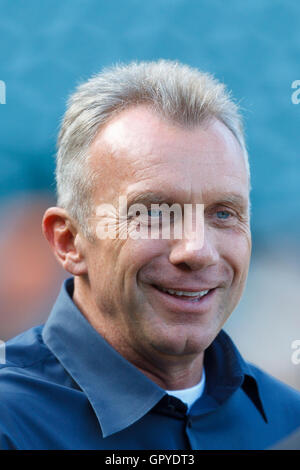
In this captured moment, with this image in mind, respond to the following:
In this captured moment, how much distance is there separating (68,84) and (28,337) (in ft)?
8.54

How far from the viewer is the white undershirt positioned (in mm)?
1602

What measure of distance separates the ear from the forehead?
172 millimetres

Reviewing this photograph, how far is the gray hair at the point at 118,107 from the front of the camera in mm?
1533

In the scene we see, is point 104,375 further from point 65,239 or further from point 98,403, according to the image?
point 65,239

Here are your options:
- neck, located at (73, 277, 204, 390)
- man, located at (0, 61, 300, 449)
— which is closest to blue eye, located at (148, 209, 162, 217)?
man, located at (0, 61, 300, 449)

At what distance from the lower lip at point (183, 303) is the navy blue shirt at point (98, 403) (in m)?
0.20

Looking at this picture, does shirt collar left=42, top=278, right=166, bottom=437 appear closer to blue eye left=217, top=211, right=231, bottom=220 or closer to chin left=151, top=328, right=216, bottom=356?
chin left=151, top=328, right=216, bottom=356

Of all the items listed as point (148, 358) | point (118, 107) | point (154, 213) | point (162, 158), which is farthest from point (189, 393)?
point (118, 107)

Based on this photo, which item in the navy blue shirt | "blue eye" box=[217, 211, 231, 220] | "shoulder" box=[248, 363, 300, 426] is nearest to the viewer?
the navy blue shirt

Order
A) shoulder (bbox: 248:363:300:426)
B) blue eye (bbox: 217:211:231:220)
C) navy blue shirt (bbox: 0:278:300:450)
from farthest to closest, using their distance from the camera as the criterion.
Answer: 1. shoulder (bbox: 248:363:300:426)
2. blue eye (bbox: 217:211:231:220)
3. navy blue shirt (bbox: 0:278:300:450)

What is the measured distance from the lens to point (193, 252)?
1386mm

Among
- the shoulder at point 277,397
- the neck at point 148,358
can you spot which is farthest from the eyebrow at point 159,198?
the shoulder at point 277,397

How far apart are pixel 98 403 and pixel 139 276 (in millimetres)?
320
